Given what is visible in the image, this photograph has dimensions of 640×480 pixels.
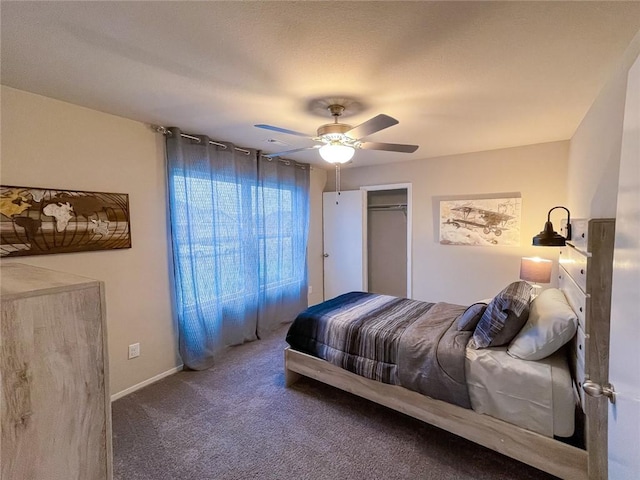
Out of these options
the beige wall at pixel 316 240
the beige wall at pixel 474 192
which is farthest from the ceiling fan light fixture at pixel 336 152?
the beige wall at pixel 316 240

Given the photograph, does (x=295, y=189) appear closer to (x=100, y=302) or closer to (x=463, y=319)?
(x=463, y=319)

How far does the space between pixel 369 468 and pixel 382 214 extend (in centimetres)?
399

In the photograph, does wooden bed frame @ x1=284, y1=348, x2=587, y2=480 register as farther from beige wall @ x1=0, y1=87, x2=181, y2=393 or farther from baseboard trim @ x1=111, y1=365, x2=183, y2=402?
beige wall @ x1=0, y1=87, x2=181, y2=393

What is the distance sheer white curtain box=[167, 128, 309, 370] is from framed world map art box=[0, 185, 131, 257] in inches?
19.2

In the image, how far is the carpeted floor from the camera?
1795mm

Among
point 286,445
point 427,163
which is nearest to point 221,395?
point 286,445

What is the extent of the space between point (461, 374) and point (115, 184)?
297 cm

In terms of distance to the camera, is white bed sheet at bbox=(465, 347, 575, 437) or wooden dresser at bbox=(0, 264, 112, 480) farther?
white bed sheet at bbox=(465, 347, 575, 437)

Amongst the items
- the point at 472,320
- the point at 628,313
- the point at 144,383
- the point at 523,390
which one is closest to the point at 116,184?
the point at 144,383

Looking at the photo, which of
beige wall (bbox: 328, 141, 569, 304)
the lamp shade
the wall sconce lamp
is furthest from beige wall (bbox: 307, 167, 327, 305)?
the wall sconce lamp

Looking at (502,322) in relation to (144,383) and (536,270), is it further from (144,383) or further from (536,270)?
(144,383)

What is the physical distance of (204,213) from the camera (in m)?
3.06

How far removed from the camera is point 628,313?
2.61 feet

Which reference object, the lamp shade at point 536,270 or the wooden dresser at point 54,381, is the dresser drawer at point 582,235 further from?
the wooden dresser at point 54,381
